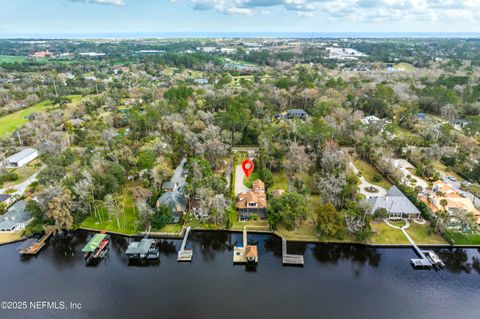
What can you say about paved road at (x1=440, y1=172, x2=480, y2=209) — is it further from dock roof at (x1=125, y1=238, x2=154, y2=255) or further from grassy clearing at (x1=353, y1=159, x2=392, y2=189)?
dock roof at (x1=125, y1=238, x2=154, y2=255)

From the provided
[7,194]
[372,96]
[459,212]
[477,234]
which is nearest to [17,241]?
[7,194]

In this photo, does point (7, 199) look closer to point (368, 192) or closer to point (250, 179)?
point (250, 179)

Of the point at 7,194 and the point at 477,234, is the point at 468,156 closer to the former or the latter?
the point at 477,234

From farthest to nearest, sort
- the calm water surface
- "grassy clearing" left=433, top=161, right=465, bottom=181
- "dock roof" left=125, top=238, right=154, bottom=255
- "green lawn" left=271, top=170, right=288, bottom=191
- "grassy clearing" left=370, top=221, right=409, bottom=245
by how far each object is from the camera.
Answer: "grassy clearing" left=433, top=161, right=465, bottom=181, "green lawn" left=271, top=170, right=288, bottom=191, "grassy clearing" left=370, top=221, right=409, bottom=245, "dock roof" left=125, top=238, right=154, bottom=255, the calm water surface

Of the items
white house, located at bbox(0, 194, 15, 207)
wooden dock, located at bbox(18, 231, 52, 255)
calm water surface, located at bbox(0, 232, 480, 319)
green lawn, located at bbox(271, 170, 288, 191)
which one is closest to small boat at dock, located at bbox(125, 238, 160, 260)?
calm water surface, located at bbox(0, 232, 480, 319)

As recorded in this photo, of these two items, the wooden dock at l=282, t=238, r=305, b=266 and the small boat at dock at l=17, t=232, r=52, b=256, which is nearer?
the wooden dock at l=282, t=238, r=305, b=266

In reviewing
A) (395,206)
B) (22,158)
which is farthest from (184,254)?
(22,158)

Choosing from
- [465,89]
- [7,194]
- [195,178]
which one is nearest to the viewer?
[195,178]
